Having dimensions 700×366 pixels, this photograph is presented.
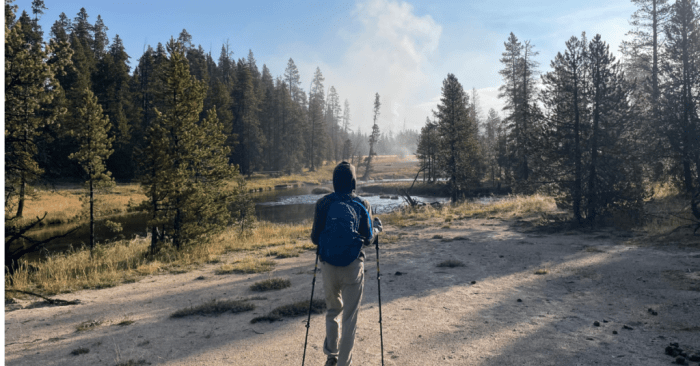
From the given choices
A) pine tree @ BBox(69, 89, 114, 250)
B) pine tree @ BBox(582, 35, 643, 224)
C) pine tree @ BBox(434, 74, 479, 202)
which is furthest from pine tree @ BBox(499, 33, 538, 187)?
pine tree @ BBox(69, 89, 114, 250)

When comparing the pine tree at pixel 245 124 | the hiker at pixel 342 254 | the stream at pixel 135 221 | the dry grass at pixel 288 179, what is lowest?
the stream at pixel 135 221

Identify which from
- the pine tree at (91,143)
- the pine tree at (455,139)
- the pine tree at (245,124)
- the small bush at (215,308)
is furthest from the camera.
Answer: the pine tree at (245,124)

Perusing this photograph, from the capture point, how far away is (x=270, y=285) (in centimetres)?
914

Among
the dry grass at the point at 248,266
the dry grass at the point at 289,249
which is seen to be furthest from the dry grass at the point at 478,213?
the dry grass at the point at 248,266

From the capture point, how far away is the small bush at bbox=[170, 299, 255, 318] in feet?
23.8

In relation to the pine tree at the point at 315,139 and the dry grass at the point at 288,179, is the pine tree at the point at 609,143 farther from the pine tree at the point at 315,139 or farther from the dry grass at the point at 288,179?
the pine tree at the point at 315,139

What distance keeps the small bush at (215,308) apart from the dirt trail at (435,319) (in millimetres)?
258

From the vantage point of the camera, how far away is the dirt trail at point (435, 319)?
5281mm

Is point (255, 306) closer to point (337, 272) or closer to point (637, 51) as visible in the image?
point (337, 272)

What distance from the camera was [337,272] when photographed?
4422 mm

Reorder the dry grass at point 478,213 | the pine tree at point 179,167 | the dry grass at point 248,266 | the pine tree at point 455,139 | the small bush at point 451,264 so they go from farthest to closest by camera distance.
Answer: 1. the pine tree at point 455,139
2. the dry grass at point 478,213
3. the pine tree at point 179,167
4. the dry grass at point 248,266
5. the small bush at point 451,264

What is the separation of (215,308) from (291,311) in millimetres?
1665

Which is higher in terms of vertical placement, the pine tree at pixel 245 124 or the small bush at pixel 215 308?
the pine tree at pixel 245 124

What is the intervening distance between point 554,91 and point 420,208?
13.1 metres
